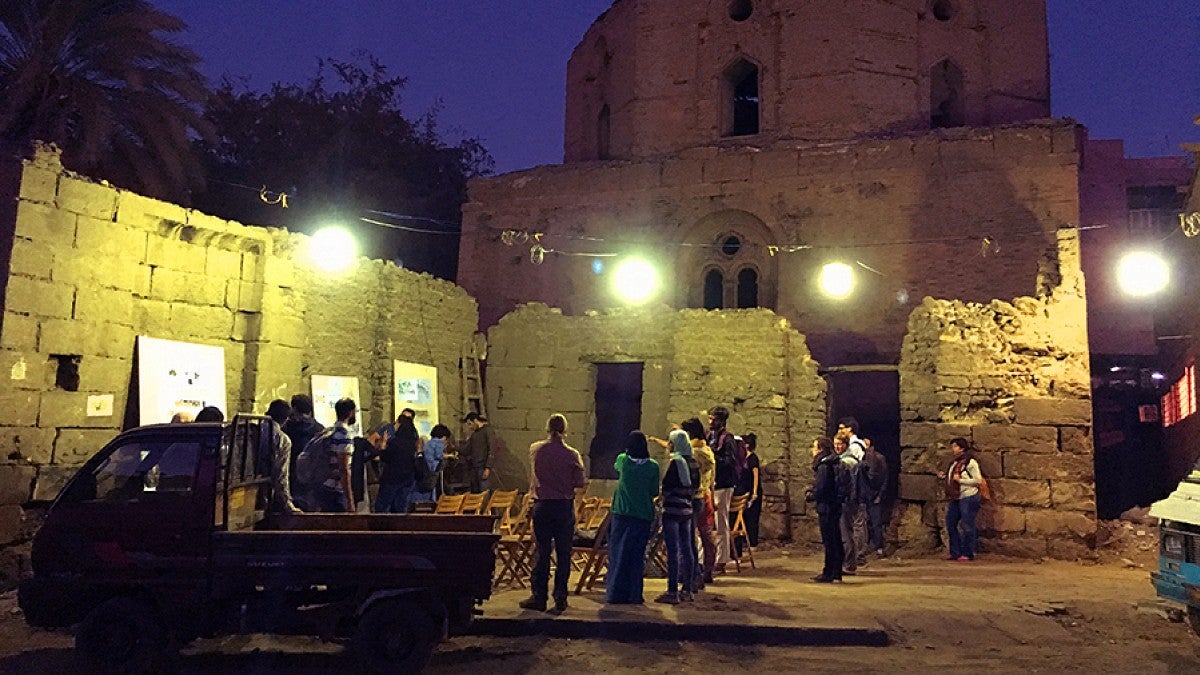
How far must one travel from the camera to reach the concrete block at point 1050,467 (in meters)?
12.3

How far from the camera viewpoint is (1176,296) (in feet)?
57.3

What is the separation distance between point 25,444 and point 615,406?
1097cm

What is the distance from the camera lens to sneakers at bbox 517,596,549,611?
7.56 metres

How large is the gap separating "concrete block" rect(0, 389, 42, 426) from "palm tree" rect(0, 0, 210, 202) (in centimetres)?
613

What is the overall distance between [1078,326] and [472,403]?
31.6 feet

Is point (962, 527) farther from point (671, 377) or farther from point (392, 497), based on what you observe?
point (392, 497)

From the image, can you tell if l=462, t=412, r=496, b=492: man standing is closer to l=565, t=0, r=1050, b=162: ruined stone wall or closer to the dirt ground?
the dirt ground

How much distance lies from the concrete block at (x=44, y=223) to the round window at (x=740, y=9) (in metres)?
14.6

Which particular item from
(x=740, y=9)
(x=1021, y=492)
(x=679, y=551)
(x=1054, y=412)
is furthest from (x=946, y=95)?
(x=679, y=551)

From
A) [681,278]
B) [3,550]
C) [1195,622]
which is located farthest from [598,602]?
[681,278]

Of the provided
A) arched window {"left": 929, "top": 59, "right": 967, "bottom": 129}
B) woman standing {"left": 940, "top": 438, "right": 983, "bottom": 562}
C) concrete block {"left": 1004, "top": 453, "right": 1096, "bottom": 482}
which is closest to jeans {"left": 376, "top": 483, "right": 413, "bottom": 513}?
woman standing {"left": 940, "top": 438, "right": 983, "bottom": 562}

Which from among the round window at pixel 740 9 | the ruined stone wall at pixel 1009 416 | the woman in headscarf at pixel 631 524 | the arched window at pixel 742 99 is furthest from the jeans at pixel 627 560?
the round window at pixel 740 9

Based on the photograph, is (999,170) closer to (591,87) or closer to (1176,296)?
(1176,296)

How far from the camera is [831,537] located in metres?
9.62
